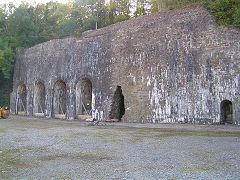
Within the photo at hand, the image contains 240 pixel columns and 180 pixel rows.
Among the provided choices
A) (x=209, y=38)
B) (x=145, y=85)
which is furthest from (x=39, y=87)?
(x=209, y=38)

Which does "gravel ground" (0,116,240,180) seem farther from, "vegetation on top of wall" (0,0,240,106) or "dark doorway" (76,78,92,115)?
"vegetation on top of wall" (0,0,240,106)

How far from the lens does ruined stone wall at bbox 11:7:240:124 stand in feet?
Result: 36.0

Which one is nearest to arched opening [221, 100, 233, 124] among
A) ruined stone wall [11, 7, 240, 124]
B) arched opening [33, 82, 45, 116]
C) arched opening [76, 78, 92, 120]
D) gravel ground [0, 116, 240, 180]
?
ruined stone wall [11, 7, 240, 124]

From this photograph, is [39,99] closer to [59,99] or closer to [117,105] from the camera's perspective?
[59,99]

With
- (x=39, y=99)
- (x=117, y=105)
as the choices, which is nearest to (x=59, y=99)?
(x=39, y=99)

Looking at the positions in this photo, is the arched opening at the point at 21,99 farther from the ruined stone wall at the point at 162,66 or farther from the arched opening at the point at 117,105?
the arched opening at the point at 117,105

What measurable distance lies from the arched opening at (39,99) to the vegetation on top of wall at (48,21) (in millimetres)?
4194

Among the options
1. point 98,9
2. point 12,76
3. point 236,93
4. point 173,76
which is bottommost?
point 236,93

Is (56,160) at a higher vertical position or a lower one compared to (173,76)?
lower

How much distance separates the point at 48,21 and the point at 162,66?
76.9 feet

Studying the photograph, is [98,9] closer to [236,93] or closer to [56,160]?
[236,93]

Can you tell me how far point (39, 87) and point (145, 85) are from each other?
11156mm

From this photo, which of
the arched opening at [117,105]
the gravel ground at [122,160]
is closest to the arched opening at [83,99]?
the arched opening at [117,105]

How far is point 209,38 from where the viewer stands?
37.5ft
